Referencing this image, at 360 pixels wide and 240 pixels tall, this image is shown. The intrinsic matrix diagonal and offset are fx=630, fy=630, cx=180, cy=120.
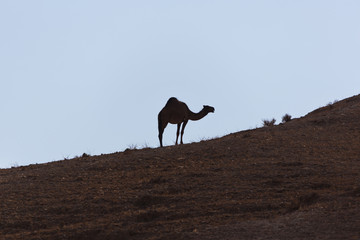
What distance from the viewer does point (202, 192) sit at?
49.5 ft

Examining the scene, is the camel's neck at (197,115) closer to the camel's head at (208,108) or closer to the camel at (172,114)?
the camel's head at (208,108)

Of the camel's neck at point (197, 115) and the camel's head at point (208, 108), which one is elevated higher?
the camel's head at point (208, 108)

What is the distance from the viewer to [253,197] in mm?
14383

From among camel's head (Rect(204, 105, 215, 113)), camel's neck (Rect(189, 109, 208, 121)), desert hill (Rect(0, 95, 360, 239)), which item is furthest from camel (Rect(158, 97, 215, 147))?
desert hill (Rect(0, 95, 360, 239))

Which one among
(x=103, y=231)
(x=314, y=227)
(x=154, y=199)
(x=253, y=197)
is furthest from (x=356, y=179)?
(x=103, y=231)

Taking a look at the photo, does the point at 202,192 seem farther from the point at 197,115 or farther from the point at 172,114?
the point at 197,115

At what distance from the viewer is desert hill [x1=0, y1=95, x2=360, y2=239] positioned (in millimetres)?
12391

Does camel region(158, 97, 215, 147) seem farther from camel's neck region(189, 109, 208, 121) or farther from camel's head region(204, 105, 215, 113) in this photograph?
camel's head region(204, 105, 215, 113)

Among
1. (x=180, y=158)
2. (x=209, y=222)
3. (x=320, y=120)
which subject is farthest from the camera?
(x=320, y=120)

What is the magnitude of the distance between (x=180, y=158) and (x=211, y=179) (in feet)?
9.91

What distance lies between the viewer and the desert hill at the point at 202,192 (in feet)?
40.7

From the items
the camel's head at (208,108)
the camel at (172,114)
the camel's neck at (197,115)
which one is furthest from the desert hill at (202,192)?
the camel's head at (208,108)

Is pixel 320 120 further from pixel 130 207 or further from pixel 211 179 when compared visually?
pixel 130 207

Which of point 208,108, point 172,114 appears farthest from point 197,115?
point 172,114
